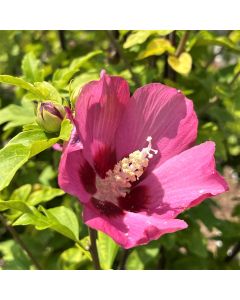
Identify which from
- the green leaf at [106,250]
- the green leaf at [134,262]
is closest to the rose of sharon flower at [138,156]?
the green leaf at [106,250]

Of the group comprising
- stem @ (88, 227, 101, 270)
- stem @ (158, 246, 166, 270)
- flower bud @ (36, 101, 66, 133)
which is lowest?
stem @ (158, 246, 166, 270)

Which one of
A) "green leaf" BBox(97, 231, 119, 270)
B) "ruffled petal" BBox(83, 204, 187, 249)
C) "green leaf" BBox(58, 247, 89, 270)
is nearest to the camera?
"ruffled petal" BBox(83, 204, 187, 249)

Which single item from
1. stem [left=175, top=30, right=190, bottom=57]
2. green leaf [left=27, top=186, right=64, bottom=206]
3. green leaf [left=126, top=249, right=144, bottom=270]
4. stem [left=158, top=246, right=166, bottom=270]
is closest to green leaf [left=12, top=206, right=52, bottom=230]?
green leaf [left=27, top=186, right=64, bottom=206]

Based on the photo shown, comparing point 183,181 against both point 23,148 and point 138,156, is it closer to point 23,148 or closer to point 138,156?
point 138,156

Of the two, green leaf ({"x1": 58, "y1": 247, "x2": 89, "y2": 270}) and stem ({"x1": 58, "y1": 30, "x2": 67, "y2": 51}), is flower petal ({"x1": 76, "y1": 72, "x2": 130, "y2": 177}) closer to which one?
green leaf ({"x1": 58, "y1": 247, "x2": 89, "y2": 270})

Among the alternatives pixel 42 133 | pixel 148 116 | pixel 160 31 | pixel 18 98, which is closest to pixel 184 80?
pixel 160 31

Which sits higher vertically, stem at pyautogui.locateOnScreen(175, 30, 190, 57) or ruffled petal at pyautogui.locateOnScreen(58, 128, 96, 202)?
ruffled petal at pyautogui.locateOnScreen(58, 128, 96, 202)

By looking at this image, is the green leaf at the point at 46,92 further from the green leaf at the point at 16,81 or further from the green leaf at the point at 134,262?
A: the green leaf at the point at 134,262

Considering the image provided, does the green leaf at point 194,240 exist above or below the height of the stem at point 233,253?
above
